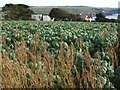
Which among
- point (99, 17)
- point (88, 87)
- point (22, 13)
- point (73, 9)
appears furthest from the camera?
point (73, 9)

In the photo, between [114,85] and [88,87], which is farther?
[114,85]

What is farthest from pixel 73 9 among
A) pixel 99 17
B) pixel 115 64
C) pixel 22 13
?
pixel 115 64

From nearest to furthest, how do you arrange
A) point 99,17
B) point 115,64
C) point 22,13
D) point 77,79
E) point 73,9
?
Result: point 77,79 < point 115,64 < point 99,17 < point 22,13 < point 73,9

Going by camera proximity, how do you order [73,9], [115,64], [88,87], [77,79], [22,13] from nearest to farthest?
[88,87], [77,79], [115,64], [22,13], [73,9]

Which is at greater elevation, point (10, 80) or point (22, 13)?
point (10, 80)

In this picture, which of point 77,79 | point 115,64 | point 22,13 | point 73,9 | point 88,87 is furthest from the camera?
point 73,9

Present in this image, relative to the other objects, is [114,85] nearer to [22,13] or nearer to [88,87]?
[88,87]

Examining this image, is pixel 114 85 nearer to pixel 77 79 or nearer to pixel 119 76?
pixel 119 76

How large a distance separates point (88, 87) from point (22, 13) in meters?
61.8

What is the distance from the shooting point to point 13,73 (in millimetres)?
4840

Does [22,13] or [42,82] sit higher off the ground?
[42,82]

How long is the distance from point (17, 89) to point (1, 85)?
31 cm

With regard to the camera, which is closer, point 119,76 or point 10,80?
point 10,80

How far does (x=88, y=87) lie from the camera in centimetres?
455
